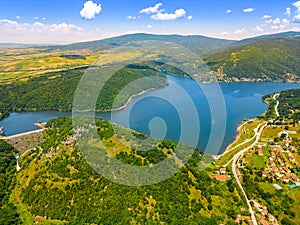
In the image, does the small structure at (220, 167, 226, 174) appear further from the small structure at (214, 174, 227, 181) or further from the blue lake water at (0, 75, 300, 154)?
the blue lake water at (0, 75, 300, 154)

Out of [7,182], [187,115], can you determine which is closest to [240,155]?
[187,115]

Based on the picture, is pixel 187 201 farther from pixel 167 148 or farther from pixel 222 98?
pixel 222 98

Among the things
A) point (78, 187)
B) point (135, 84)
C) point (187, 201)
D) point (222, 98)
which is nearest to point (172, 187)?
point (187, 201)

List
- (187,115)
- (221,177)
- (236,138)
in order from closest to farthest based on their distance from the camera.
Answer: (221,177) → (236,138) → (187,115)

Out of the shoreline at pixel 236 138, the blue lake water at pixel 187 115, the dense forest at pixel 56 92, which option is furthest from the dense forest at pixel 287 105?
the dense forest at pixel 56 92

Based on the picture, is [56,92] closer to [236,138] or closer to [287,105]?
[236,138]

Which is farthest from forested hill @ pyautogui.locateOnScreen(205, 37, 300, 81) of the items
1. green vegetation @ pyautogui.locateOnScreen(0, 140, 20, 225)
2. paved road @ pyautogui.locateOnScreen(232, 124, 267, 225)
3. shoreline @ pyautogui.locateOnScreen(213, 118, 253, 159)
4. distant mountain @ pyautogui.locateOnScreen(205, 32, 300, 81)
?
green vegetation @ pyautogui.locateOnScreen(0, 140, 20, 225)

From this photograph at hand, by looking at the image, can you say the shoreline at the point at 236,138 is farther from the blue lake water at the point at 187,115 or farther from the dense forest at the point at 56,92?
the dense forest at the point at 56,92
